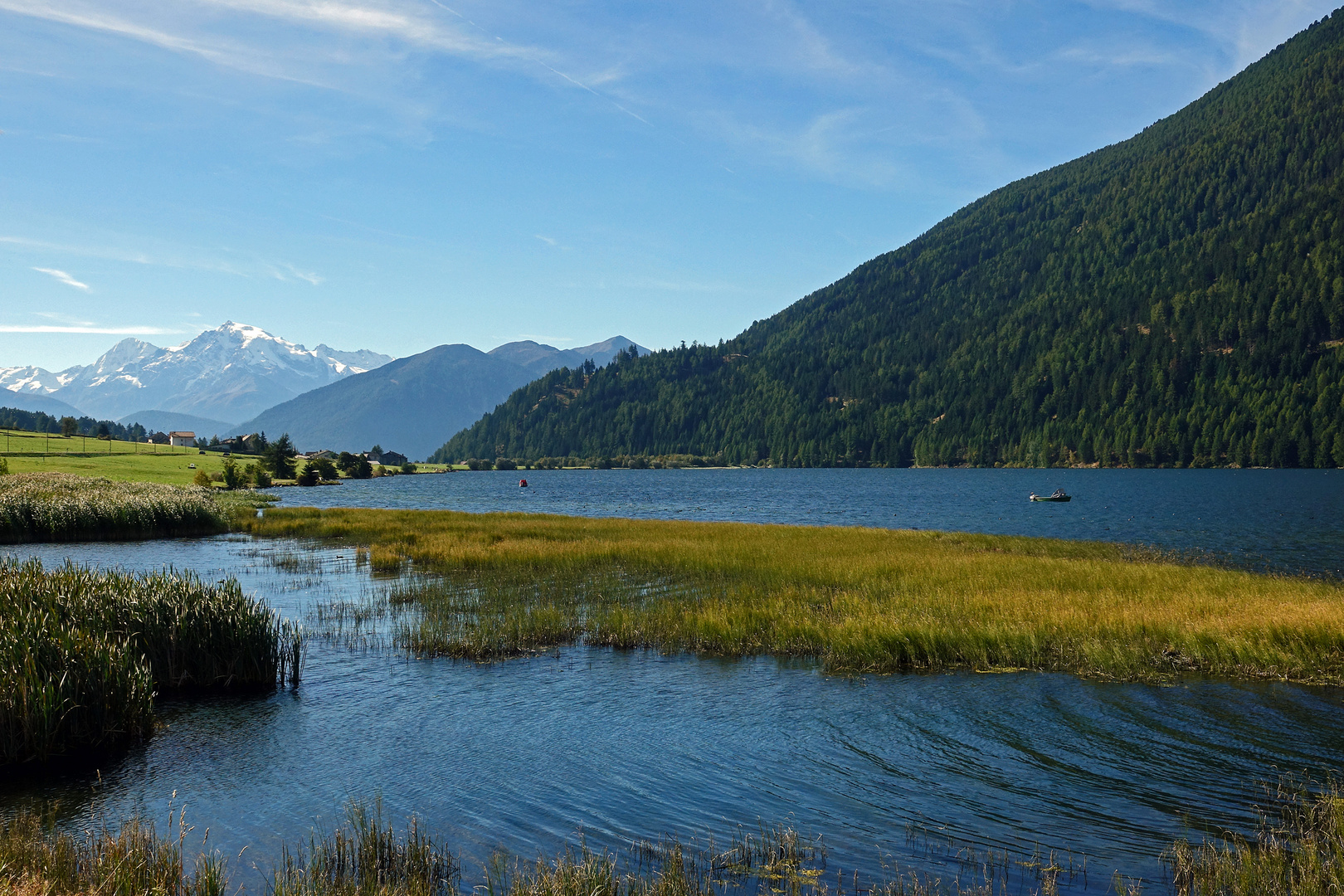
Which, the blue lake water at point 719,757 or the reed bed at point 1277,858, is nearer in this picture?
the reed bed at point 1277,858

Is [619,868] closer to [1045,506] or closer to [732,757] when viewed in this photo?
[732,757]

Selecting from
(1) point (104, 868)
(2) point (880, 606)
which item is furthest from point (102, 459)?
(1) point (104, 868)

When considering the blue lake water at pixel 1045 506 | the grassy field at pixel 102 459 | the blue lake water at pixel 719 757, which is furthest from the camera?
the grassy field at pixel 102 459

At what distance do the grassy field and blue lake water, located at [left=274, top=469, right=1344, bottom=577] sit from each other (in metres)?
16.6

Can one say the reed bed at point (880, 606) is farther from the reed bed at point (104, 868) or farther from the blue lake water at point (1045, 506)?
the blue lake water at point (1045, 506)

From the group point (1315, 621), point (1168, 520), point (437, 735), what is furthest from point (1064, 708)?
point (1168, 520)

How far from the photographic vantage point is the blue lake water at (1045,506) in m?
57.6

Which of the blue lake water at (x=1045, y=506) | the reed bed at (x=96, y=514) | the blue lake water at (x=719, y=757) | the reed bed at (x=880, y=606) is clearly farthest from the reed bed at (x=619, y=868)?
the reed bed at (x=96, y=514)

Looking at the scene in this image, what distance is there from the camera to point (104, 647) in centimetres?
1652

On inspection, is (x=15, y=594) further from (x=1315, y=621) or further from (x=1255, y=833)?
(x=1315, y=621)

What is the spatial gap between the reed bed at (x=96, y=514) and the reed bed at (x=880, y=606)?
22597 millimetres

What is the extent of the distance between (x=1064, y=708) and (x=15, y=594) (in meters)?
25.4

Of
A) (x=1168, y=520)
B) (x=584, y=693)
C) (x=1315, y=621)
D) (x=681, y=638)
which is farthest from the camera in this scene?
(x=1168, y=520)

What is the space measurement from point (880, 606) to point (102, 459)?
438 ft
